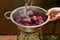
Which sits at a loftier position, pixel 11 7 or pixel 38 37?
pixel 11 7

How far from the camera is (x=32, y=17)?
0.86 meters

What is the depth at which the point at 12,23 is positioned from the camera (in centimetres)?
117

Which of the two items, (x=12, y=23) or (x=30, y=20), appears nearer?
(x=30, y=20)

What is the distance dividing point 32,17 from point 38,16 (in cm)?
4

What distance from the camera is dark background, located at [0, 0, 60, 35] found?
1.07 meters

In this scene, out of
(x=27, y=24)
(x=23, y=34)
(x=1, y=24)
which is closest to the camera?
(x=27, y=24)

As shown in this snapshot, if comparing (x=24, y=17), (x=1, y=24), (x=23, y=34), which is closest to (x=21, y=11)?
(x=24, y=17)

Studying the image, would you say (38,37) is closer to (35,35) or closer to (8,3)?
(35,35)

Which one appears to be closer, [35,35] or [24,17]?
[24,17]

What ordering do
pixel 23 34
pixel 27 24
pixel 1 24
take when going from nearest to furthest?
pixel 27 24
pixel 23 34
pixel 1 24

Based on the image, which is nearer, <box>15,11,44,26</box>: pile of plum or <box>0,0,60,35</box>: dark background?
<box>15,11,44,26</box>: pile of plum

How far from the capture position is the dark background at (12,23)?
107cm

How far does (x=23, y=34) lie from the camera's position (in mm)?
1041

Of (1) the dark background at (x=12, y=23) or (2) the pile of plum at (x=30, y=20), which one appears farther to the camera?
(1) the dark background at (x=12, y=23)
